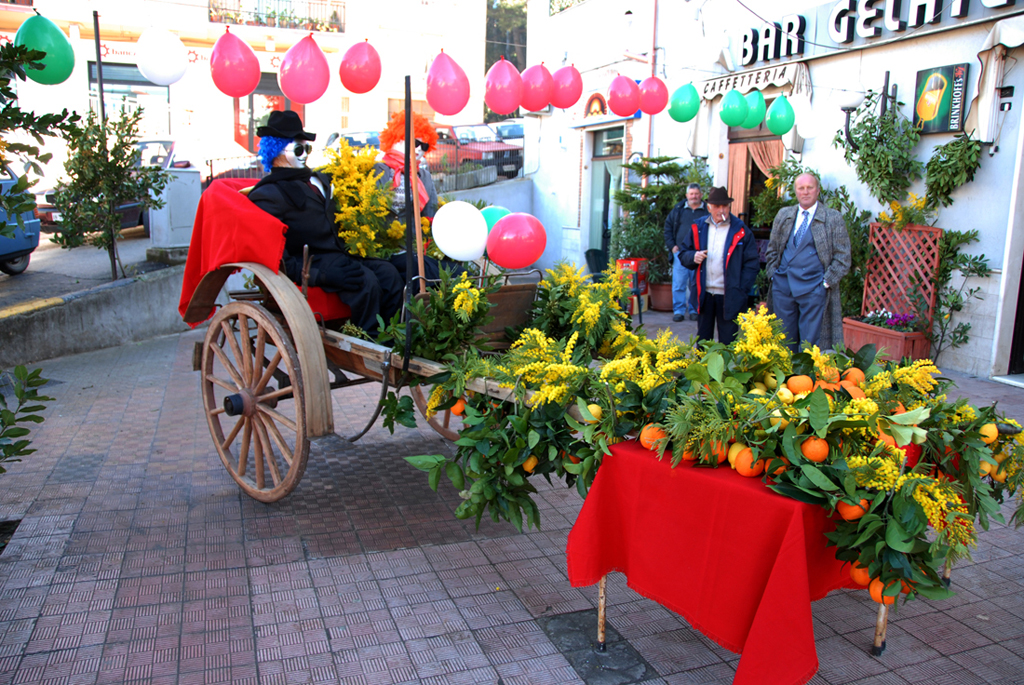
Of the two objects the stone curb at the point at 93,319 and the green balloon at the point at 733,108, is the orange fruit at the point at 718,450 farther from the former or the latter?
the stone curb at the point at 93,319

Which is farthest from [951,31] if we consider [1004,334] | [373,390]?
[373,390]

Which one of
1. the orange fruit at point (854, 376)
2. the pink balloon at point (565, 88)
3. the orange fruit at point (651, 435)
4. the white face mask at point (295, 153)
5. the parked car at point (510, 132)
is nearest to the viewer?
the orange fruit at point (651, 435)

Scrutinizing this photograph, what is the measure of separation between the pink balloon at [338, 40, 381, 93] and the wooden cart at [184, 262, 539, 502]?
130cm

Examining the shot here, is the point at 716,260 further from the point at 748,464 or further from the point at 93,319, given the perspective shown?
the point at 93,319

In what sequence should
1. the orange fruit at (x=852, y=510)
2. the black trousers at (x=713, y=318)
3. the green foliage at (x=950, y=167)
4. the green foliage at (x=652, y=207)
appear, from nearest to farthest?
the orange fruit at (x=852, y=510), the green foliage at (x=950, y=167), the black trousers at (x=713, y=318), the green foliage at (x=652, y=207)

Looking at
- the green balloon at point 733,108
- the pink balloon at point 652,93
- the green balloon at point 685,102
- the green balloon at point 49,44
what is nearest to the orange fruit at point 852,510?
the green balloon at point 49,44

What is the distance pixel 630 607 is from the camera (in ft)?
9.87

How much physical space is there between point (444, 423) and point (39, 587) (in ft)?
8.17

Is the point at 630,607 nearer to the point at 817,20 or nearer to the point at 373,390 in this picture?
the point at 373,390

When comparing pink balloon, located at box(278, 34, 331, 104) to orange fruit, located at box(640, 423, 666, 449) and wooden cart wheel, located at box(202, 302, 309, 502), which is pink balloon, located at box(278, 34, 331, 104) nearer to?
wooden cart wheel, located at box(202, 302, 309, 502)

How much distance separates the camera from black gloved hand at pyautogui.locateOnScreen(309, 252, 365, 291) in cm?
379

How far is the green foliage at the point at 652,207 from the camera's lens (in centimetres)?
962

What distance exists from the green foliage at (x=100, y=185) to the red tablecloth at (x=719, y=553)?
7.64 meters

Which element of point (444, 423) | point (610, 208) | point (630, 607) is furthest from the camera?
point (610, 208)
